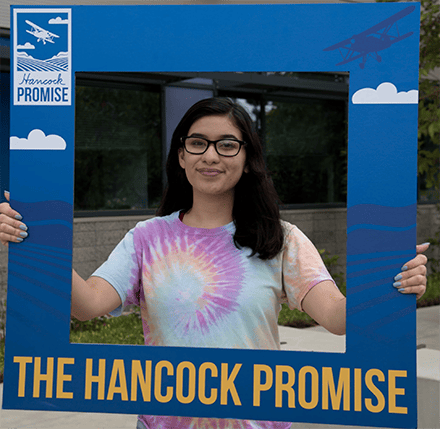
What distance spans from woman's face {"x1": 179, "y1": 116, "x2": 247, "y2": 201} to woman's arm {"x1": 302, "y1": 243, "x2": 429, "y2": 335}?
0.41m

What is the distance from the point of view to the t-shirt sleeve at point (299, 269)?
5.29 ft

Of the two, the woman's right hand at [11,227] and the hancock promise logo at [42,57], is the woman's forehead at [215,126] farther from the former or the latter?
the woman's right hand at [11,227]

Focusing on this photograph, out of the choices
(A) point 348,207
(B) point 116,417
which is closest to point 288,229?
(A) point 348,207

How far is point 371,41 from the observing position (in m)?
1.52

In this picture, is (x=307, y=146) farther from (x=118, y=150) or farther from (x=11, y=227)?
(x=11, y=227)

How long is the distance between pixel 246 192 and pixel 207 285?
327mm

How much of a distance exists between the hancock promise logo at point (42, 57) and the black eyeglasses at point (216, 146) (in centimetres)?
37

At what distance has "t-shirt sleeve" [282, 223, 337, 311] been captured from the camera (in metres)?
1.61

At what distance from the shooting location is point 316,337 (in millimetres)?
4969

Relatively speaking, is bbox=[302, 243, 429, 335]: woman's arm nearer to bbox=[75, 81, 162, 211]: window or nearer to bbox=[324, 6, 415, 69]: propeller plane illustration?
bbox=[324, 6, 415, 69]: propeller plane illustration

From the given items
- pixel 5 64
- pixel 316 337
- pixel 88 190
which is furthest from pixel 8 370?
pixel 5 64

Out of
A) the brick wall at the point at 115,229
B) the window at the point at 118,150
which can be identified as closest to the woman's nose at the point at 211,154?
the brick wall at the point at 115,229

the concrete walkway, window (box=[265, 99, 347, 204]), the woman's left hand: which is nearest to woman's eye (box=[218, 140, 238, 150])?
the woman's left hand

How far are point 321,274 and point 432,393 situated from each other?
7.97ft
